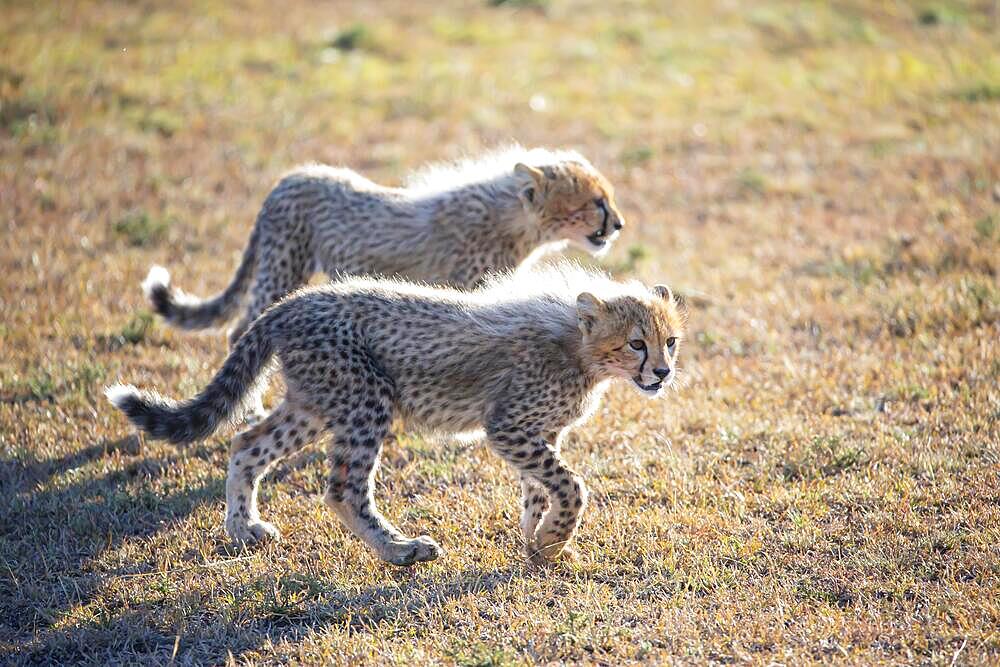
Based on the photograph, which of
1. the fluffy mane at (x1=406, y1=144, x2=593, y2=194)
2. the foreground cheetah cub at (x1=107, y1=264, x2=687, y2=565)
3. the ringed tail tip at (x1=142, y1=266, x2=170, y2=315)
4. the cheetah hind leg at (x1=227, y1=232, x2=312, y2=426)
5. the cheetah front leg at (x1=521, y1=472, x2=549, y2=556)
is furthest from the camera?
the fluffy mane at (x1=406, y1=144, x2=593, y2=194)

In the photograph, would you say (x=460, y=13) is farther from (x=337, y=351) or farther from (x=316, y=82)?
(x=337, y=351)

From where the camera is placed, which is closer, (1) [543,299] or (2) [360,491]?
(2) [360,491]

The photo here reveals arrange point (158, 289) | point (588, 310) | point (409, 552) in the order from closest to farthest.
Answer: point (409, 552), point (588, 310), point (158, 289)

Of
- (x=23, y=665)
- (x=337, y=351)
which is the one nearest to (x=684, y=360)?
(x=337, y=351)

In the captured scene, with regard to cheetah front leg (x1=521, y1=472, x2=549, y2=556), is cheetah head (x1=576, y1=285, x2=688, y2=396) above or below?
above

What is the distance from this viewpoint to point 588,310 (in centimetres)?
525

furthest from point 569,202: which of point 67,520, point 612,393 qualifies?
point 67,520

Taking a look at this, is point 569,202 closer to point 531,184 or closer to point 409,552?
point 531,184

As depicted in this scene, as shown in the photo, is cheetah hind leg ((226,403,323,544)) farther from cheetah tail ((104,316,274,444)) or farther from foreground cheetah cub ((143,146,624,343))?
foreground cheetah cub ((143,146,624,343))

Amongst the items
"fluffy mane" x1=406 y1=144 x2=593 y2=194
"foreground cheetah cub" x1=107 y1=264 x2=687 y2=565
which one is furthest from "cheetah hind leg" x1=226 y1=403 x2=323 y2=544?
"fluffy mane" x1=406 y1=144 x2=593 y2=194

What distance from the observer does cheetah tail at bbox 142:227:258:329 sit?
21.2 ft

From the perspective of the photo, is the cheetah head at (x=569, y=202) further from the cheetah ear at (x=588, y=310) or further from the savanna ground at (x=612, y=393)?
the cheetah ear at (x=588, y=310)

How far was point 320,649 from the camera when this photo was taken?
4355 millimetres

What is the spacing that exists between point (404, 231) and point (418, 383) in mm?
1821
